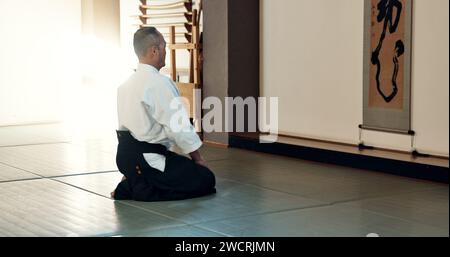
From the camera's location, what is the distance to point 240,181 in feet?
19.0

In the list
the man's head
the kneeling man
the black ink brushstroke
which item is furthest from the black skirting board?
the man's head

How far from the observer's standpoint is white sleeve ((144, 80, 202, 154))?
4930mm

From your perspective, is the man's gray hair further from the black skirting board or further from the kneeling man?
the black skirting board

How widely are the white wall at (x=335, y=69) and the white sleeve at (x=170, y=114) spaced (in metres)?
2.08

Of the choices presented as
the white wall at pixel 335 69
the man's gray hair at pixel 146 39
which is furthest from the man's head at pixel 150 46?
the white wall at pixel 335 69

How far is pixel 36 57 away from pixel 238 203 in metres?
6.25

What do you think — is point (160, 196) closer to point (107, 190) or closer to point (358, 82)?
point (107, 190)

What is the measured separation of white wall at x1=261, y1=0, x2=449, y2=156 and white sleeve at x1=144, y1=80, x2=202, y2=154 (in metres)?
2.08

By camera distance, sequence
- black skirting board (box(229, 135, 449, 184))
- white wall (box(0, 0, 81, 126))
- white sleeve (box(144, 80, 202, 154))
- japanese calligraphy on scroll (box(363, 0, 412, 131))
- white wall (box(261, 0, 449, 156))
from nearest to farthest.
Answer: white sleeve (box(144, 80, 202, 154)), black skirting board (box(229, 135, 449, 184)), white wall (box(261, 0, 449, 156)), japanese calligraphy on scroll (box(363, 0, 412, 131)), white wall (box(0, 0, 81, 126))

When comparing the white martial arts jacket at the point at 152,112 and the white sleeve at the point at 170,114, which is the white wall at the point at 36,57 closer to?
the white martial arts jacket at the point at 152,112

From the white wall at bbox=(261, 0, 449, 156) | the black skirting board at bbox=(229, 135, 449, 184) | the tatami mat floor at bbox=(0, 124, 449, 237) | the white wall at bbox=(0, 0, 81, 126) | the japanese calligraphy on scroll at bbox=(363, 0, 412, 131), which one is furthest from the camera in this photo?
the white wall at bbox=(0, 0, 81, 126)

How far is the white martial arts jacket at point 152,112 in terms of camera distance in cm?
494

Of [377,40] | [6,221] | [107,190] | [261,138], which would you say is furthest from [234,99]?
[6,221]

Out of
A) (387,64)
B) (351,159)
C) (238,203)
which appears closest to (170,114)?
(238,203)
